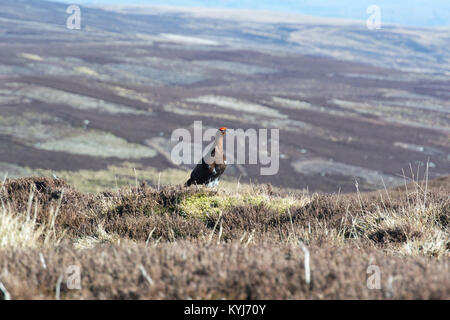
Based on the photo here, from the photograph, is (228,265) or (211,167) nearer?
(228,265)

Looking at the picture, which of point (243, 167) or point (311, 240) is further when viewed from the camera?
point (243, 167)

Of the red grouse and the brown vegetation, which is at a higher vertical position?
the brown vegetation

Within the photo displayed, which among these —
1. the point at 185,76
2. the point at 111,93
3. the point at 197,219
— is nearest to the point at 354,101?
the point at 185,76

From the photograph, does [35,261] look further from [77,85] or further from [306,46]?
[306,46]

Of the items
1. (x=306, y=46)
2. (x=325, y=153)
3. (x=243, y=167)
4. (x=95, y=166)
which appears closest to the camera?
(x=95, y=166)

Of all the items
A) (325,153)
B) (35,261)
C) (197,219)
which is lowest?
(325,153)

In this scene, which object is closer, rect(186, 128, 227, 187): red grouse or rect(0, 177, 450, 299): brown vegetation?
rect(0, 177, 450, 299): brown vegetation

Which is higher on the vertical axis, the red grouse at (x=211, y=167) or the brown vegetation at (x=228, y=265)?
the brown vegetation at (x=228, y=265)

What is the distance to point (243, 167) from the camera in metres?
27.9

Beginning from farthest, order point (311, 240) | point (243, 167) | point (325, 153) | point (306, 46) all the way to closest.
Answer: point (306, 46) < point (325, 153) < point (243, 167) < point (311, 240)

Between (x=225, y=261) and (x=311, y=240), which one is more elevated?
(x=225, y=261)

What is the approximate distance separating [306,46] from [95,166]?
11453 cm

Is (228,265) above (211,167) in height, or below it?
above

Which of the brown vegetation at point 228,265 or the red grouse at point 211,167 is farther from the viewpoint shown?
the red grouse at point 211,167
